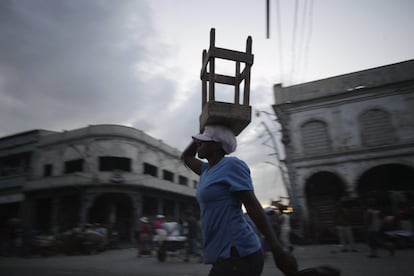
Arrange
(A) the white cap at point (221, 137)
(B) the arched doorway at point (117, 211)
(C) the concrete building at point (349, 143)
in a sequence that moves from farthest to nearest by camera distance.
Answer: (B) the arched doorway at point (117, 211) < (C) the concrete building at point (349, 143) < (A) the white cap at point (221, 137)

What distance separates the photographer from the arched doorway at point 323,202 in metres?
14.1

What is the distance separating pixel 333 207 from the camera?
14500mm

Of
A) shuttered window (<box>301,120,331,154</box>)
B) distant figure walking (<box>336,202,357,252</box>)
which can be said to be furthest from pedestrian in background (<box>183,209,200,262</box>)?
shuttered window (<box>301,120,331,154</box>)

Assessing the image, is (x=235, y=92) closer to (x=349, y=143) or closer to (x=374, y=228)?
(x=374, y=228)

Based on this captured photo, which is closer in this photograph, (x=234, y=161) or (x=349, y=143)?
(x=234, y=161)

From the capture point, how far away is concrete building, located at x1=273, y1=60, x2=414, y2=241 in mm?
13820

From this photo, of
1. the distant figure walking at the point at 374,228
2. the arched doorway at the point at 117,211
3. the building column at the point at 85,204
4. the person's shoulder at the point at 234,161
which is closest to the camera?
the person's shoulder at the point at 234,161

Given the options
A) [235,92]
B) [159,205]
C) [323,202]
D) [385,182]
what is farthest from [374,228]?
[159,205]

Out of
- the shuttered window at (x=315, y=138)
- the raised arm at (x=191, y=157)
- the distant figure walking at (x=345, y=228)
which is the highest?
the shuttered window at (x=315, y=138)

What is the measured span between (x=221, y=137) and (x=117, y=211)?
2298cm

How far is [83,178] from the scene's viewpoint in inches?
830

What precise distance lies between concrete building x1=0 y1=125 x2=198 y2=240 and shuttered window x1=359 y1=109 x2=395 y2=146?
36.2 ft

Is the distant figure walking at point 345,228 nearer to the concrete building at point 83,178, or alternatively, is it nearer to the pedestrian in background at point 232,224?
the pedestrian in background at point 232,224

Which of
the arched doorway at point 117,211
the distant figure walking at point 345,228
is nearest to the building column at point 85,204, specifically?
the arched doorway at point 117,211
